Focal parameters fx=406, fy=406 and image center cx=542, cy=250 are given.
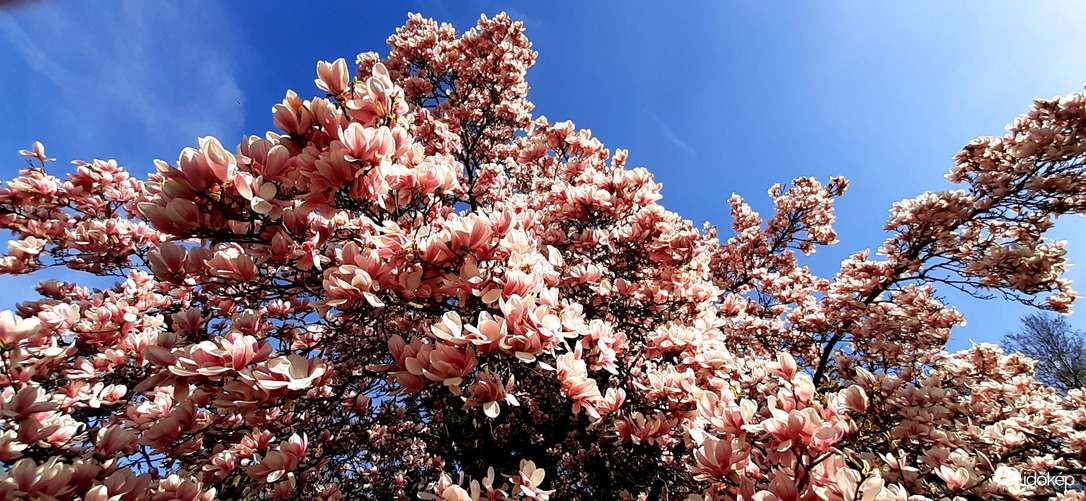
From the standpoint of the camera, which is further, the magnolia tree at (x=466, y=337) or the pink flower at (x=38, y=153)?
the pink flower at (x=38, y=153)

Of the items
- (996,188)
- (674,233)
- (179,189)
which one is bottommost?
(179,189)

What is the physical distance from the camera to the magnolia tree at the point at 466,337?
5.28 ft

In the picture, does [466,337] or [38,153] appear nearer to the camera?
[466,337]

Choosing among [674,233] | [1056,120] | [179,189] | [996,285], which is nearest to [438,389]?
[179,189]

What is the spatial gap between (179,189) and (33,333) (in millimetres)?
1015

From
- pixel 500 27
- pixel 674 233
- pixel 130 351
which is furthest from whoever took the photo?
pixel 500 27

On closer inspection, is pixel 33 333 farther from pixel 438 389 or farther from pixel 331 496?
pixel 331 496

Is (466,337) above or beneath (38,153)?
beneath

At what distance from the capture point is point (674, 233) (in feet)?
10.6

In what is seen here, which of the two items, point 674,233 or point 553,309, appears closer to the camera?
point 553,309

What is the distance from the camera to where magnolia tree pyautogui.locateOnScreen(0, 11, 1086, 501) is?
1608 mm

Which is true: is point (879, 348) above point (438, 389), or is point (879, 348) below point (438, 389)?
above

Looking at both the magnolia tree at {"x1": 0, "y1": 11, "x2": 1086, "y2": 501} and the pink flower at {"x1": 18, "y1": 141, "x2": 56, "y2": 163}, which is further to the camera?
the pink flower at {"x1": 18, "y1": 141, "x2": 56, "y2": 163}

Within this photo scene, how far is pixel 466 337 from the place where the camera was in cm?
154
